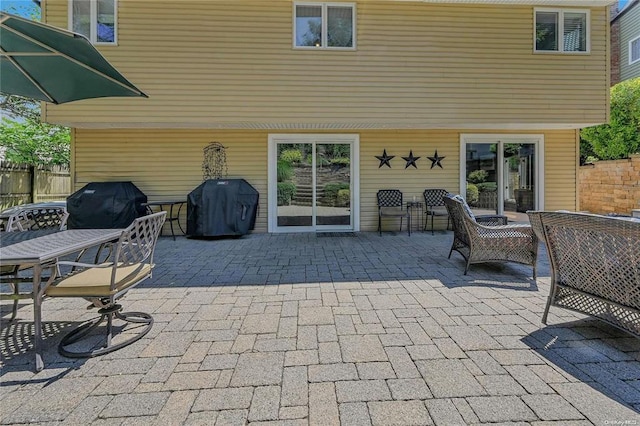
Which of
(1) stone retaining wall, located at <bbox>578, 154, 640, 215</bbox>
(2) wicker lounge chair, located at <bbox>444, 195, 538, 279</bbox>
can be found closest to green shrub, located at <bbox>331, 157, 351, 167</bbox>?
(2) wicker lounge chair, located at <bbox>444, 195, 538, 279</bbox>

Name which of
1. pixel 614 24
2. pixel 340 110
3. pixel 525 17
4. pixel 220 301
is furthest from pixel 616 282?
pixel 614 24

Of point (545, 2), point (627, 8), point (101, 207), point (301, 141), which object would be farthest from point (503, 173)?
point (627, 8)

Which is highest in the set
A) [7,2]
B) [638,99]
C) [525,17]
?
[7,2]

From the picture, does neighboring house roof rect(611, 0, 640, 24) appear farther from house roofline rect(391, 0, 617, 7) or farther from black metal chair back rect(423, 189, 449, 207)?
black metal chair back rect(423, 189, 449, 207)

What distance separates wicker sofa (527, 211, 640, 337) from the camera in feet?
6.71

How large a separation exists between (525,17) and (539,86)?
4.72 ft

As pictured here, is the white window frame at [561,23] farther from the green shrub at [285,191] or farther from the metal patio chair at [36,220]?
the metal patio chair at [36,220]

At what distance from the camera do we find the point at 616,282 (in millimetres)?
2150

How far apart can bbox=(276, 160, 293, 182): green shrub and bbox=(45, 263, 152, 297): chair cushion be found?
498cm

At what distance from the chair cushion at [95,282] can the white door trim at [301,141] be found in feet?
15.8

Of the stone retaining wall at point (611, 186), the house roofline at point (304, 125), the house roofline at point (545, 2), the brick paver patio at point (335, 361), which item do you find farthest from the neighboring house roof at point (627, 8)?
the brick paver patio at point (335, 361)

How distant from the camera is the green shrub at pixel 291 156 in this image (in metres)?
7.40

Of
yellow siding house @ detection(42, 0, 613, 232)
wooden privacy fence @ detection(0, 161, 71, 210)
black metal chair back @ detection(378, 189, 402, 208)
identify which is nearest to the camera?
yellow siding house @ detection(42, 0, 613, 232)

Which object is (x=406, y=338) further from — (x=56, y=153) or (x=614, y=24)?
(x=614, y=24)
